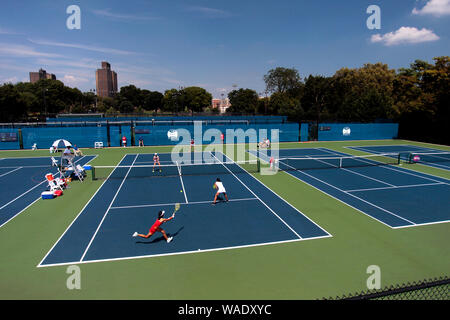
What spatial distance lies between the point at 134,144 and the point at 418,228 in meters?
32.3

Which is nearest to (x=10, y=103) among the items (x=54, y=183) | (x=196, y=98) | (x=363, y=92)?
(x=54, y=183)

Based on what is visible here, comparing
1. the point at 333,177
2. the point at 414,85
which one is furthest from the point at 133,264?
the point at 414,85

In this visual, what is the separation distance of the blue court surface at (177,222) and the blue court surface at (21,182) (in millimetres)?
3210

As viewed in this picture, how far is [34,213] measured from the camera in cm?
1347

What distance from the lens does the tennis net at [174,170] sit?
20969 mm

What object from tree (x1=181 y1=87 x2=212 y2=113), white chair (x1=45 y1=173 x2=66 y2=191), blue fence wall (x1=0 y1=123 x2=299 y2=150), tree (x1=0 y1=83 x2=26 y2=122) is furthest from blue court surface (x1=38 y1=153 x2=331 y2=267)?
tree (x1=181 y1=87 x2=212 y2=113)

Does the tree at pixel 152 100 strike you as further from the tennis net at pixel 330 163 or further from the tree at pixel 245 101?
the tennis net at pixel 330 163

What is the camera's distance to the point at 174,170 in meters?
22.7

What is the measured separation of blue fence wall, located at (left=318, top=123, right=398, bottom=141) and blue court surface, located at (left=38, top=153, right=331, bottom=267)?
91.6 feet

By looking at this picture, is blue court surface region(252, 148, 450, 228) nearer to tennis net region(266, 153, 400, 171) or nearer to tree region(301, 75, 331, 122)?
tennis net region(266, 153, 400, 171)

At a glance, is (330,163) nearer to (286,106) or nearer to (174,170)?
(174,170)

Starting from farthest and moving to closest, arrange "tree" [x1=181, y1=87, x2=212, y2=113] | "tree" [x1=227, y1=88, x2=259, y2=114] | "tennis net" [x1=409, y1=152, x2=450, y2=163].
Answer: "tree" [x1=181, y1=87, x2=212, y2=113]
"tree" [x1=227, y1=88, x2=259, y2=114]
"tennis net" [x1=409, y1=152, x2=450, y2=163]

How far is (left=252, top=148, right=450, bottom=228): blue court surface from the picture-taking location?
13.3 meters
